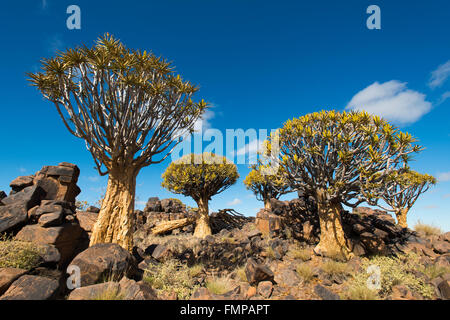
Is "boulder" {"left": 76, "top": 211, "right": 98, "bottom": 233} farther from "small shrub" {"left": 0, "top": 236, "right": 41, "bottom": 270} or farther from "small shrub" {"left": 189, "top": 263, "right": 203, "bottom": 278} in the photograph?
"small shrub" {"left": 189, "top": 263, "right": 203, "bottom": 278}

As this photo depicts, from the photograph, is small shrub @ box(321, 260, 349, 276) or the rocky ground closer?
the rocky ground

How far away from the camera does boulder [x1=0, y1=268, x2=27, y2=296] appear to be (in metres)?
Answer: 4.01

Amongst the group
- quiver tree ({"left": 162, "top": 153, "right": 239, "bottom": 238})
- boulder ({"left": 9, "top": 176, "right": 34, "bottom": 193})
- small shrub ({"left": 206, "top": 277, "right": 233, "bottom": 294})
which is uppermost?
quiver tree ({"left": 162, "top": 153, "right": 239, "bottom": 238})

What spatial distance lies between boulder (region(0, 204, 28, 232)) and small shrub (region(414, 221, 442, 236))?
768 inches

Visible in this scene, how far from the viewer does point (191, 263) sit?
8.09m

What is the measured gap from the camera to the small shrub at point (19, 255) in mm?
4531

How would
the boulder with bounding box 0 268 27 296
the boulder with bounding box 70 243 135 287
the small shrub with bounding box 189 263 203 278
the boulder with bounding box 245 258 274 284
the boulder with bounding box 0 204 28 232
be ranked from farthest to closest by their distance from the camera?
the small shrub with bounding box 189 263 203 278
the boulder with bounding box 245 258 274 284
the boulder with bounding box 0 204 28 232
the boulder with bounding box 70 243 135 287
the boulder with bounding box 0 268 27 296

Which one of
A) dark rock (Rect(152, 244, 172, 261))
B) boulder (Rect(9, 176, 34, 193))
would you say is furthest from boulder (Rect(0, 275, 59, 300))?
boulder (Rect(9, 176, 34, 193))

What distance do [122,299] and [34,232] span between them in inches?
148

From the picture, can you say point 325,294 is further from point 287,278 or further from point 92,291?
point 92,291

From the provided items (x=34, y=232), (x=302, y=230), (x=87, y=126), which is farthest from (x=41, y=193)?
(x=302, y=230)

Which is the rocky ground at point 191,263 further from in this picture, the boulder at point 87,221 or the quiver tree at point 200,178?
the quiver tree at point 200,178

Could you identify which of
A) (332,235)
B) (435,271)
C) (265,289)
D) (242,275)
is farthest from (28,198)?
(435,271)

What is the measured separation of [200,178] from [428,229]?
48.6 feet
